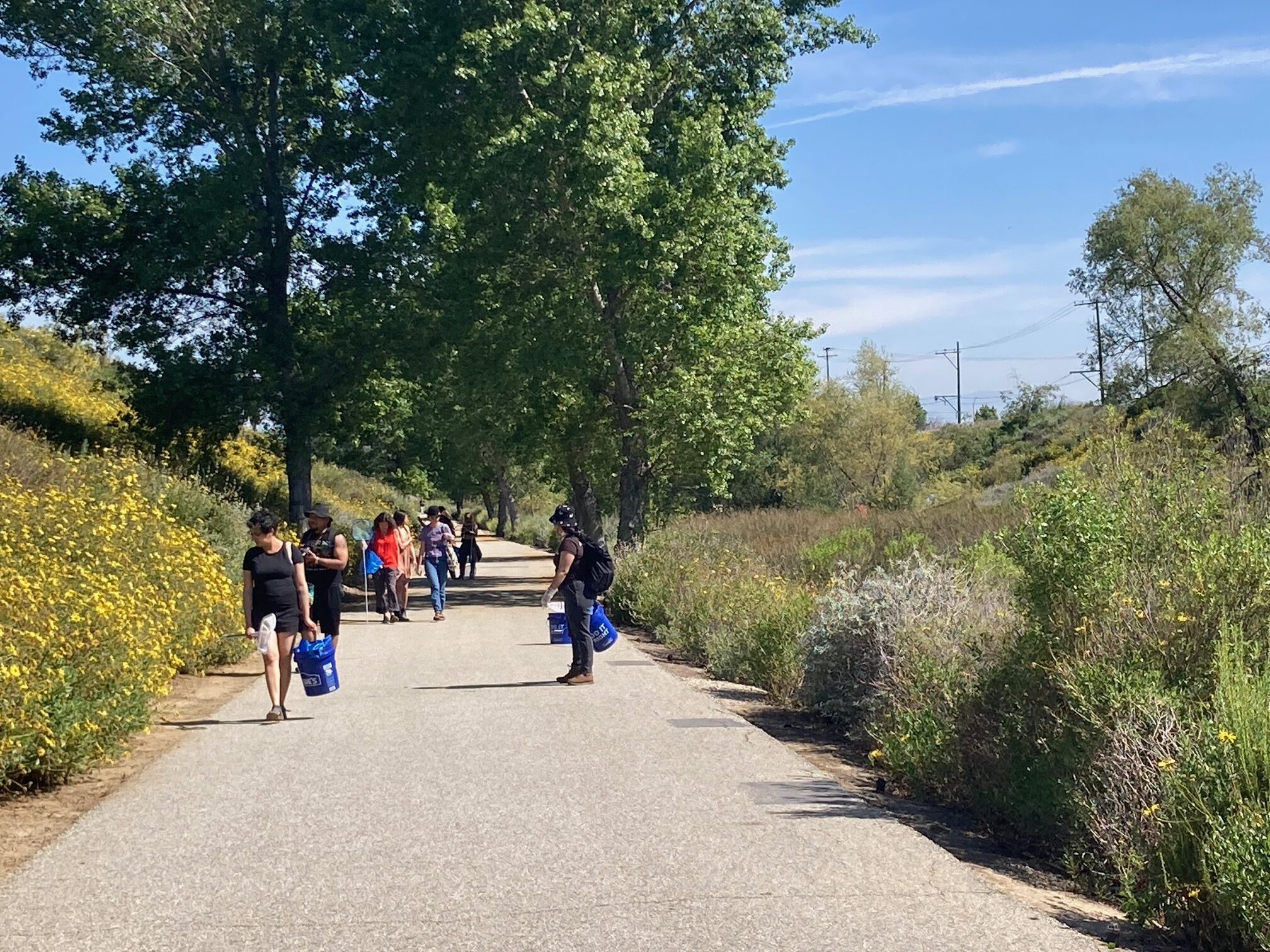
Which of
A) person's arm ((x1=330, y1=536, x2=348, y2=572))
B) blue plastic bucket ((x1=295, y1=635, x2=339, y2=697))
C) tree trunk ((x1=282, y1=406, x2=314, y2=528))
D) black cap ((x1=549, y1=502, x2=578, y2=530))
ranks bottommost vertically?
blue plastic bucket ((x1=295, y1=635, x2=339, y2=697))

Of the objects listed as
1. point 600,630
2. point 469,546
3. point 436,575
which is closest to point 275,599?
point 600,630

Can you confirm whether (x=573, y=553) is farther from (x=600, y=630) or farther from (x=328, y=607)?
(x=328, y=607)

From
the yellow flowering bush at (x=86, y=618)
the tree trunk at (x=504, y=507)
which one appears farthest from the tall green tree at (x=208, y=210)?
the tree trunk at (x=504, y=507)

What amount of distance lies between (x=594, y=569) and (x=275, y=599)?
3.70m

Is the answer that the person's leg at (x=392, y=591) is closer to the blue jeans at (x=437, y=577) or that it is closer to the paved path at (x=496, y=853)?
the blue jeans at (x=437, y=577)

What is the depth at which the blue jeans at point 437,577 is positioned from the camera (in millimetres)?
23938

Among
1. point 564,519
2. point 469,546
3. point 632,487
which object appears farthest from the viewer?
point 469,546

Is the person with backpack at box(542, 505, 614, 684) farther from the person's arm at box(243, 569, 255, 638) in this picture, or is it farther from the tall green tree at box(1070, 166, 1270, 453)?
the tall green tree at box(1070, 166, 1270, 453)

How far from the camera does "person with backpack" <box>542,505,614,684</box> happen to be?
46.8 feet

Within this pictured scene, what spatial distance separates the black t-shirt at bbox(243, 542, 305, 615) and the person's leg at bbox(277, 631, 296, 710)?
0.73 feet

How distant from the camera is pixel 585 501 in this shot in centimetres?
4409

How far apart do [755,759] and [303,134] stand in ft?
89.6

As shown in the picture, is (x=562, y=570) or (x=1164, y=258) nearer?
(x=562, y=570)

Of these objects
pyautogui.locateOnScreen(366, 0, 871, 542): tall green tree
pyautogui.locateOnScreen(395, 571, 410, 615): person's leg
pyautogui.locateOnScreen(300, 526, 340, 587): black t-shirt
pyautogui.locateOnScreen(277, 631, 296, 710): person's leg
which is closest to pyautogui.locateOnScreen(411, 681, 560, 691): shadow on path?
pyautogui.locateOnScreen(300, 526, 340, 587): black t-shirt
